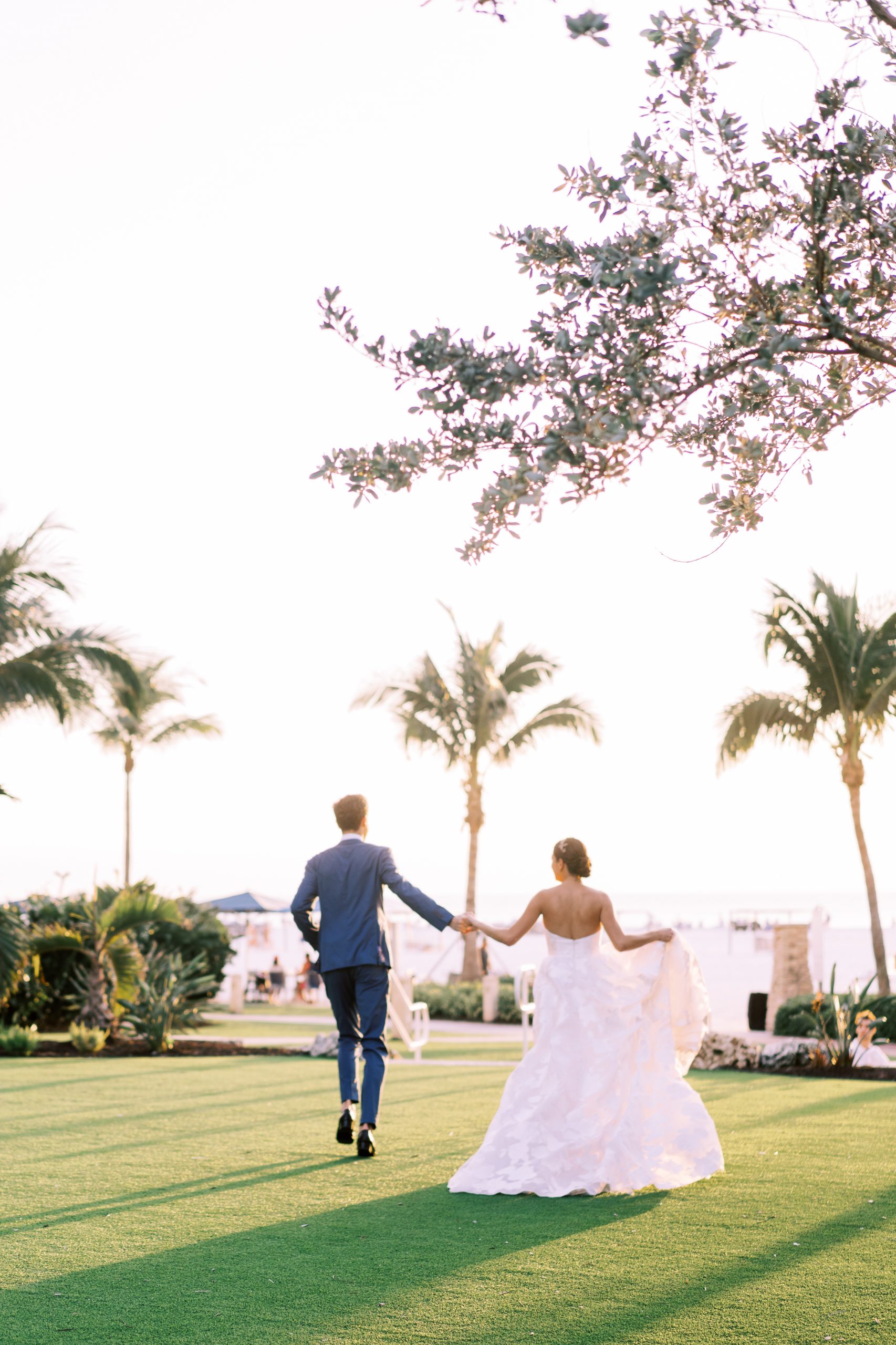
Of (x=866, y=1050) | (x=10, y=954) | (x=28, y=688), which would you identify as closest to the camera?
(x=866, y=1050)

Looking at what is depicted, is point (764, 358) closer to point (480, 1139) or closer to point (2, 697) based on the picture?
point (480, 1139)

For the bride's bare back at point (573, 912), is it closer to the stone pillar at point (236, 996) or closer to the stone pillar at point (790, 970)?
the stone pillar at point (790, 970)

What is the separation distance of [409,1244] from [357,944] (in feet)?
7.94

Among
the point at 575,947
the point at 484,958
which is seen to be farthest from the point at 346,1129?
the point at 484,958

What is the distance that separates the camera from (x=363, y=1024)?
24.1ft

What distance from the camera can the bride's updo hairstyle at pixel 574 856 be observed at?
7.15 metres

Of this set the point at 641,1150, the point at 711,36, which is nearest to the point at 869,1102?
the point at 641,1150

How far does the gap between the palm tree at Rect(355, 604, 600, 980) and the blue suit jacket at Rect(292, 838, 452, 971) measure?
19806mm

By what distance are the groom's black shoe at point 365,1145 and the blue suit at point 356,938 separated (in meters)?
0.07

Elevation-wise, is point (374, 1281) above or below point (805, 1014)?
above

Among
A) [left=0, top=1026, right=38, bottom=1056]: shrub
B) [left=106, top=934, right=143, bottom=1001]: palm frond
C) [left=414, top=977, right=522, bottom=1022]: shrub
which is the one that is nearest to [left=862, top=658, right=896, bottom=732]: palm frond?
[left=414, top=977, right=522, bottom=1022]: shrub

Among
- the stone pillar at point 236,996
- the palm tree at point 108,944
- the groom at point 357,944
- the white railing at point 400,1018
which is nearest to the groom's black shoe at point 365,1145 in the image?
the groom at point 357,944

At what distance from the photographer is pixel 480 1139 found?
796cm

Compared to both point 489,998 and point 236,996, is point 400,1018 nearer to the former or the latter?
point 489,998
